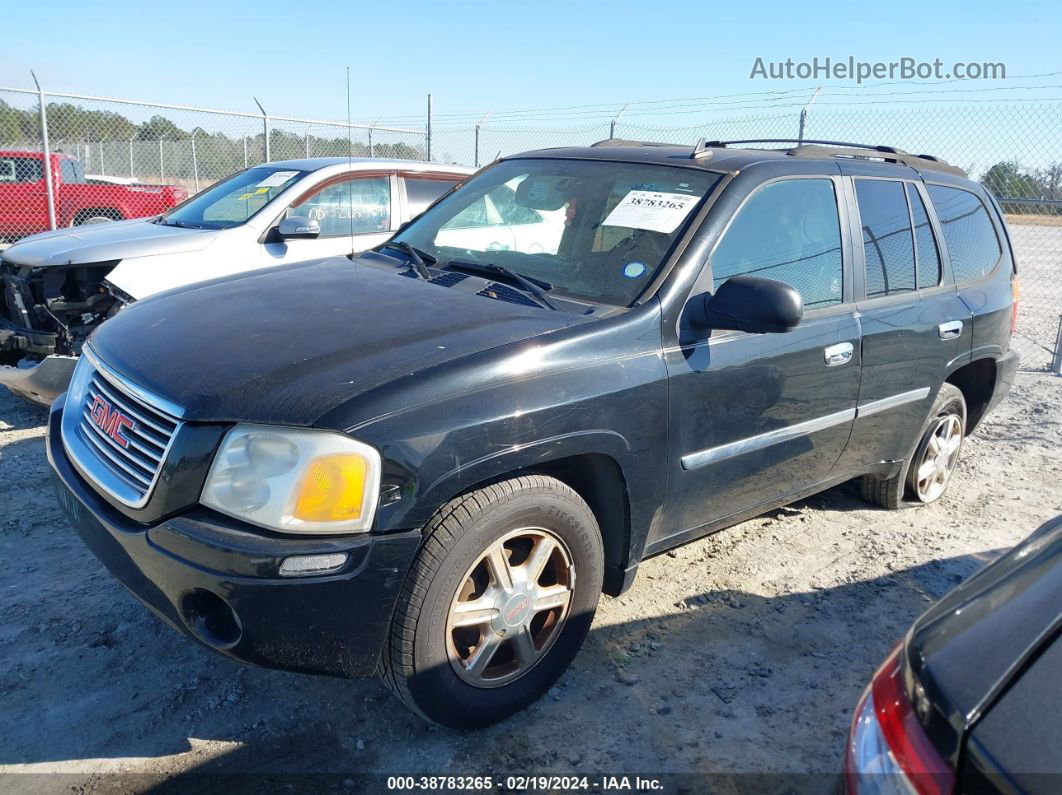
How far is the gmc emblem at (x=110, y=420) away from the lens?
252 cm

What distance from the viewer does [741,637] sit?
11.0 feet

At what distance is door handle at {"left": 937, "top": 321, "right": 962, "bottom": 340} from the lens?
13.4 ft

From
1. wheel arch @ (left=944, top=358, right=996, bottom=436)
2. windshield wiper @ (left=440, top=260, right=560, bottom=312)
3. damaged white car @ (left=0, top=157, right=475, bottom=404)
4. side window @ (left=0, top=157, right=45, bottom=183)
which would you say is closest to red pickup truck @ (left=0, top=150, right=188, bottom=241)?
side window @ (left=0, top=157, right=45, bottom=183)

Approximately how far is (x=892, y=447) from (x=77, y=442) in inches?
143

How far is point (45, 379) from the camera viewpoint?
15.5 ft

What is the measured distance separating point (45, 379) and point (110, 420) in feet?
8.41

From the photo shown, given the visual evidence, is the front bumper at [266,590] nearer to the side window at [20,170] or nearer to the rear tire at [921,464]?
the rear tire at [921,464]

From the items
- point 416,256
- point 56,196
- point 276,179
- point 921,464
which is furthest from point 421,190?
point 56,196

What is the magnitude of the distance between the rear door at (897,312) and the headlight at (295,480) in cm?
243

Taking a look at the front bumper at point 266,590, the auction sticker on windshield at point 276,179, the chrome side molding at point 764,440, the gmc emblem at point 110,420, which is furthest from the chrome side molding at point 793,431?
the auction sticker on windshield at point 276,179

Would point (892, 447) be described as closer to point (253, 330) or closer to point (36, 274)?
point (253, 330)

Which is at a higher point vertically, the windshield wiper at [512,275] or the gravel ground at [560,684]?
the windshield wiper at [512,275]

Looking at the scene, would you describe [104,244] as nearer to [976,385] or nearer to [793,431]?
[793,431]

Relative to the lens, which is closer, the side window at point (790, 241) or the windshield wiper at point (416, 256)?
the side window at point (790, 241)
